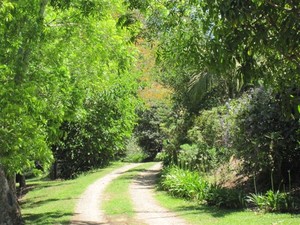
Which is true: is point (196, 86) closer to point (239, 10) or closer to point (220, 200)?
point (220, 200)

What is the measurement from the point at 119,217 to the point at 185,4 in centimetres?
756

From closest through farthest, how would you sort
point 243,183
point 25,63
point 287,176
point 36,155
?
point 25,63, point 36,155, point 287,176, point 243,183

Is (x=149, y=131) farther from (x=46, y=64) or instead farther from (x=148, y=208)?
(x=46, y=64)

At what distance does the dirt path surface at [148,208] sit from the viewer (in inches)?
471

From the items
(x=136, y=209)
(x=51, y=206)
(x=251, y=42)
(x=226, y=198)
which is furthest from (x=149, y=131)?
(x=251, y=42)

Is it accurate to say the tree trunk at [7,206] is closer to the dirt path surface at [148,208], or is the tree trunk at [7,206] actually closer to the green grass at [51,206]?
the green grass at [51,206]

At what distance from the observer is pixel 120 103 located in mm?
23047

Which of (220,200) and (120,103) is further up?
(120,103)

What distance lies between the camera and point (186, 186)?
1617 cm

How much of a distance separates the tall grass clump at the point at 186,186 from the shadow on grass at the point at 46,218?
170 inches

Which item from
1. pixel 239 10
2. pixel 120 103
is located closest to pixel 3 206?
pixel 239 10

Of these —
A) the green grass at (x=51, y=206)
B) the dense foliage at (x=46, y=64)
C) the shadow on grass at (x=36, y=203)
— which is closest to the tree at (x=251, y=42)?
the dense foliage at (x=46, y=64)

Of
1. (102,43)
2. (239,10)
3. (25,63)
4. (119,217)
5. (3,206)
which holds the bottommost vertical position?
(119,217)

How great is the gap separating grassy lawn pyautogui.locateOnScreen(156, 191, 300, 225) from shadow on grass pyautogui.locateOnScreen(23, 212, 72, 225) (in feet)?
11.2
